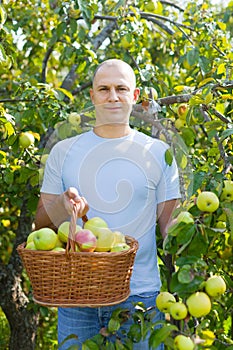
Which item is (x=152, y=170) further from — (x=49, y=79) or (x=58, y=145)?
(x=49, y=79)

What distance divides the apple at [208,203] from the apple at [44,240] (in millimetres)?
372

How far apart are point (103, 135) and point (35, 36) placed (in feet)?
6.99

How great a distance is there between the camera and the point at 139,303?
1.73 m

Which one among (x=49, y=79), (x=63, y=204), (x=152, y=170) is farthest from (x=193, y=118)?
(x=49, y=79)

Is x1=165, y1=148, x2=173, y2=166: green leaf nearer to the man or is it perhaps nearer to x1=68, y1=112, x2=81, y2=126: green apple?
the man

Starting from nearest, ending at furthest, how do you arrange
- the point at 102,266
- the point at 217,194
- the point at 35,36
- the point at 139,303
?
1. the point at 102,266
2. the point at 217,194
3. the point at 139,303
4. the point at 35,36

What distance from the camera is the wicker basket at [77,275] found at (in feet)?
4.90

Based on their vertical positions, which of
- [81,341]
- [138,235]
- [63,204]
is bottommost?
[81,341]

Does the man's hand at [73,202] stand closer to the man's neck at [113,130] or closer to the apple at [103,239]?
the apple at [103,239]

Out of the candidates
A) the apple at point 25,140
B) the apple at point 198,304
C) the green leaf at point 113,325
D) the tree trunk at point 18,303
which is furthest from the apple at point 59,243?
the tree trunk at point 18,303

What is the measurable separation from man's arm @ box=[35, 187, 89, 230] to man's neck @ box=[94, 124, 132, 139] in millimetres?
237

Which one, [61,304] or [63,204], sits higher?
[63,204]

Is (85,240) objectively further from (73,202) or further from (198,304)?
(198,304)

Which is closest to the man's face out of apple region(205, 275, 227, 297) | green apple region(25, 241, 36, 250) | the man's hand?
the man's hand
